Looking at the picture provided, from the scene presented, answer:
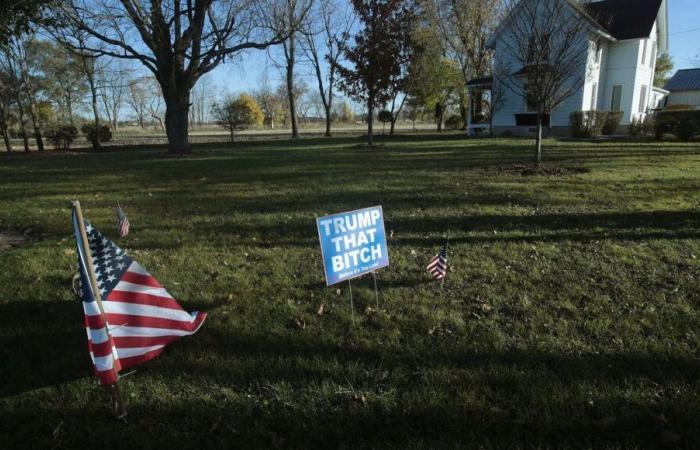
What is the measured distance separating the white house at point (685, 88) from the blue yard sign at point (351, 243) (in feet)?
163

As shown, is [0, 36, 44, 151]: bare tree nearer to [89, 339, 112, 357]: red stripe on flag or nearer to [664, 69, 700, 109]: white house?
[89, 339, 112, 357]: red stripe on flag

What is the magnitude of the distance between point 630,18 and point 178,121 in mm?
27261

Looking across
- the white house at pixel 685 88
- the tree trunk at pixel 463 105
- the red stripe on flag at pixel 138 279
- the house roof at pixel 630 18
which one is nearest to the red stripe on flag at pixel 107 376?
the red stripe on flag at pixel 138 279

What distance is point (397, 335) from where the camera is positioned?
3502 mm

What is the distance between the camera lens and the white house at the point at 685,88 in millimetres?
42125

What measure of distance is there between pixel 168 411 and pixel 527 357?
2468 millimetres

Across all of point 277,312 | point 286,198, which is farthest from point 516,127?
point 277,312

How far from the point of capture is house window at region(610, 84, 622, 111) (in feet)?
88.6

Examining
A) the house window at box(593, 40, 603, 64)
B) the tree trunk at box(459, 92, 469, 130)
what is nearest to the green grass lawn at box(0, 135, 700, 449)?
the house window at box(593, 40, 603, 64)

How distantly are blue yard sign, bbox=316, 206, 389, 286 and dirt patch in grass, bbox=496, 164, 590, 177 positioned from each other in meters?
8.32

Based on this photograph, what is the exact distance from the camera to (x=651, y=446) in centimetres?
232

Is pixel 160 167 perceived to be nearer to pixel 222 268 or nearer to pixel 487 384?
pixel 222 268

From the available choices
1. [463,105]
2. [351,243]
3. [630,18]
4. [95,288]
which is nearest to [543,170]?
[351,243]

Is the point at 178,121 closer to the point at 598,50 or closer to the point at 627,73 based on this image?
the point at 598,50
